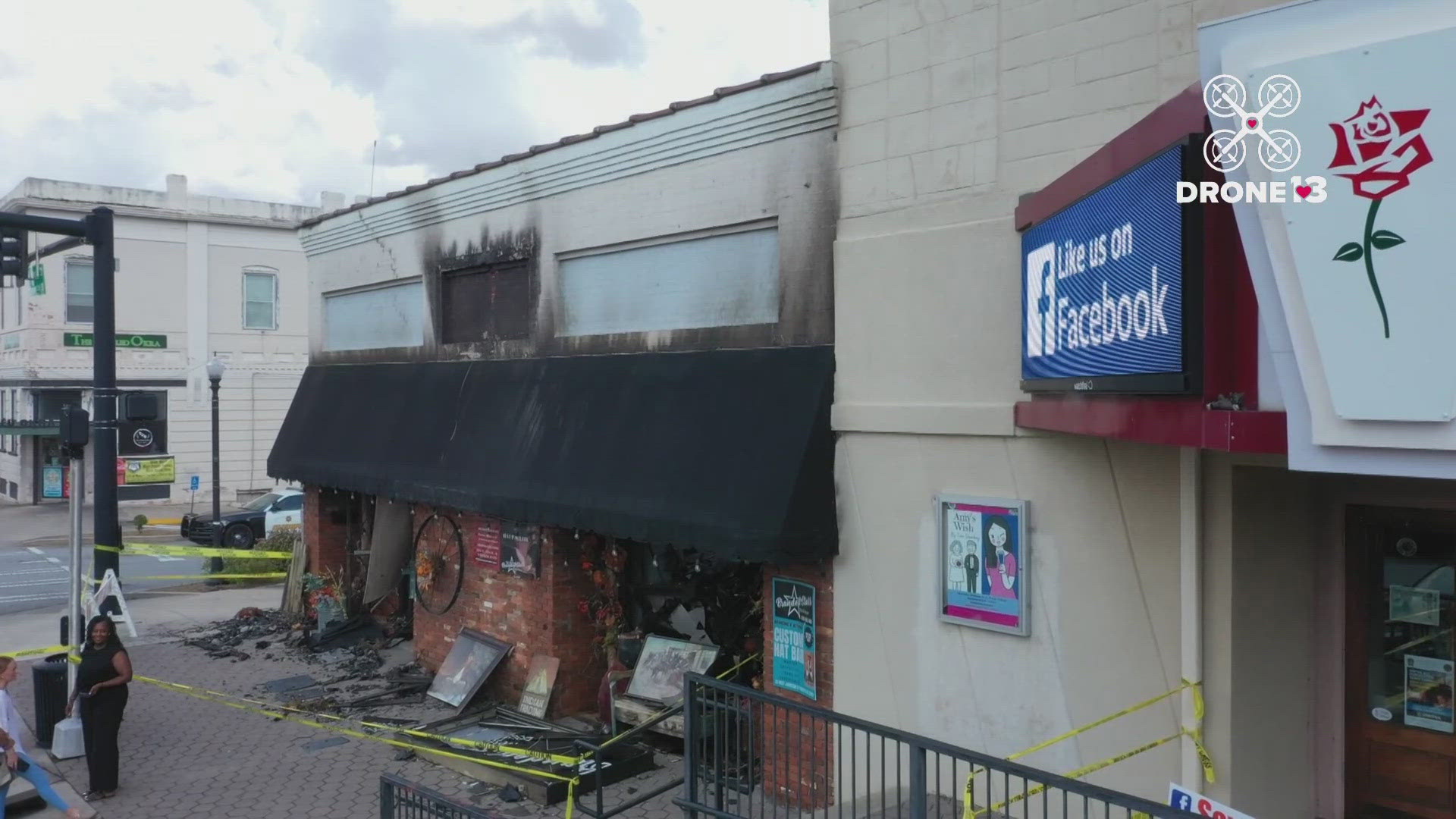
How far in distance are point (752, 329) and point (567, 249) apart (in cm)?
285

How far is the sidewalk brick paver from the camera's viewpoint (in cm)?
880

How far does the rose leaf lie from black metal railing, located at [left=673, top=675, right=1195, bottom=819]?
2.31m

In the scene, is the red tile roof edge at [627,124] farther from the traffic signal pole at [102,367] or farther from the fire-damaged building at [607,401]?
the traffic signal pole at [102,367]

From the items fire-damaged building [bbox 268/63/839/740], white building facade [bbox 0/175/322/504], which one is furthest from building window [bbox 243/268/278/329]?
fire-damaged building [bbox 268/63/839/740]

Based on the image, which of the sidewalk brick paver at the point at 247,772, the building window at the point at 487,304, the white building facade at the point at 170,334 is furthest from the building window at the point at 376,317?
the white building facade at the point at 170,334

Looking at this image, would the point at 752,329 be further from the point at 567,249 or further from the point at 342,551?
the point at 342,551

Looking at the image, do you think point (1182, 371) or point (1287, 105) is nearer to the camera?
point (1287, 105)

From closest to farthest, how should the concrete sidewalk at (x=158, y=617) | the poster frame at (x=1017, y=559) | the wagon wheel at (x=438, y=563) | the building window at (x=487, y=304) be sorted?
the poster frame at (x=1017, y=559) → the building window at (x=487, y=304) → the wagon wheel at (x=438, y=563) → the concrete sidewalk at (x=158, y=617)

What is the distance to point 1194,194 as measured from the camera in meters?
4.43

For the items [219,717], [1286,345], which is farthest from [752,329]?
[219,717]

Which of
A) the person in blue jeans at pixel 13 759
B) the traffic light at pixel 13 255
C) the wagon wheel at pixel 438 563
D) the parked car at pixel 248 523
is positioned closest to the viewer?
the person in blue jeans at pixel 13 759

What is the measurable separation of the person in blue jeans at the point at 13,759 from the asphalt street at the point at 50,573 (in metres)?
11.3

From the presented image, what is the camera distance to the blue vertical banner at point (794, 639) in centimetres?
834

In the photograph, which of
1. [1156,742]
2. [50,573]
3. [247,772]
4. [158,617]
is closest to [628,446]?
[247,772]
